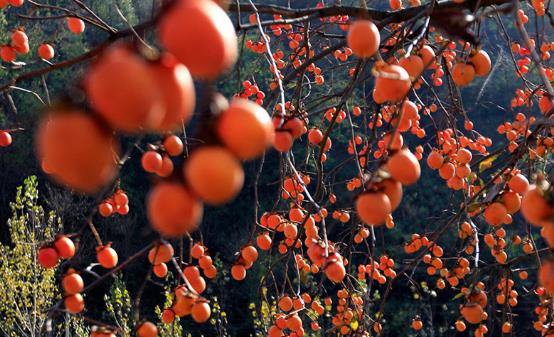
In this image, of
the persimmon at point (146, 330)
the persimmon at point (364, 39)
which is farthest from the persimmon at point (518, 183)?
the persimmon at point (146, 330)

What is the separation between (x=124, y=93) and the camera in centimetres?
34

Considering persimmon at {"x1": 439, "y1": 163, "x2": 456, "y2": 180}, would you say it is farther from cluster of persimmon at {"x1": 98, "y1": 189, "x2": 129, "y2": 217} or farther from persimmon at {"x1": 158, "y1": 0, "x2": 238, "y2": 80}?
persimmon at {"x1": 158, "y1": 0, "x2": 238, "y2": 80}

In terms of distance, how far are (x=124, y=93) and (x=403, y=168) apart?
0.38 meters

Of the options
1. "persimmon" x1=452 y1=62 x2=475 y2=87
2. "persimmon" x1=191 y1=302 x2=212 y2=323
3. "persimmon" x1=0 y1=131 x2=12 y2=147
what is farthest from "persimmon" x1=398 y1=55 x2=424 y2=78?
"persimmon" x1=0 y1=131 x2=12 y2=147

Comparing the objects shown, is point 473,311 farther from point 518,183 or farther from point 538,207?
point 538,207

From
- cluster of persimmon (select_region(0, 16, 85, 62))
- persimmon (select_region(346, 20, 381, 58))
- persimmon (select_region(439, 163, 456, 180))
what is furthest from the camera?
cluster of persimmon (select_region(0, 16, 85, 62))

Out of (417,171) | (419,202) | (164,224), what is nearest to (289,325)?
(417,171)

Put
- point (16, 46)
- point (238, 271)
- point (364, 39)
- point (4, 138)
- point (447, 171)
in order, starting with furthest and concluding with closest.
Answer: point (16, 46)
point (4, 138)
point (447, 171)
point (238, 271)
point (364, 39)

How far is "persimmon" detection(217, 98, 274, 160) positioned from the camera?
0.40 metres

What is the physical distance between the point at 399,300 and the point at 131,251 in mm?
2794

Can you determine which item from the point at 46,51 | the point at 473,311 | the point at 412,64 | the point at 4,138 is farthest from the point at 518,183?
the point at 46,51

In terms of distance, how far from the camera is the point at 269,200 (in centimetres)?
702

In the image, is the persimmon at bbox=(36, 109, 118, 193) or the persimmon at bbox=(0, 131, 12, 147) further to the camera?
the persimmon at bbox=(0, 131, 12, 147)

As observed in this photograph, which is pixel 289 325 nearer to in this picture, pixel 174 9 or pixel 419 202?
pixel 174 9
